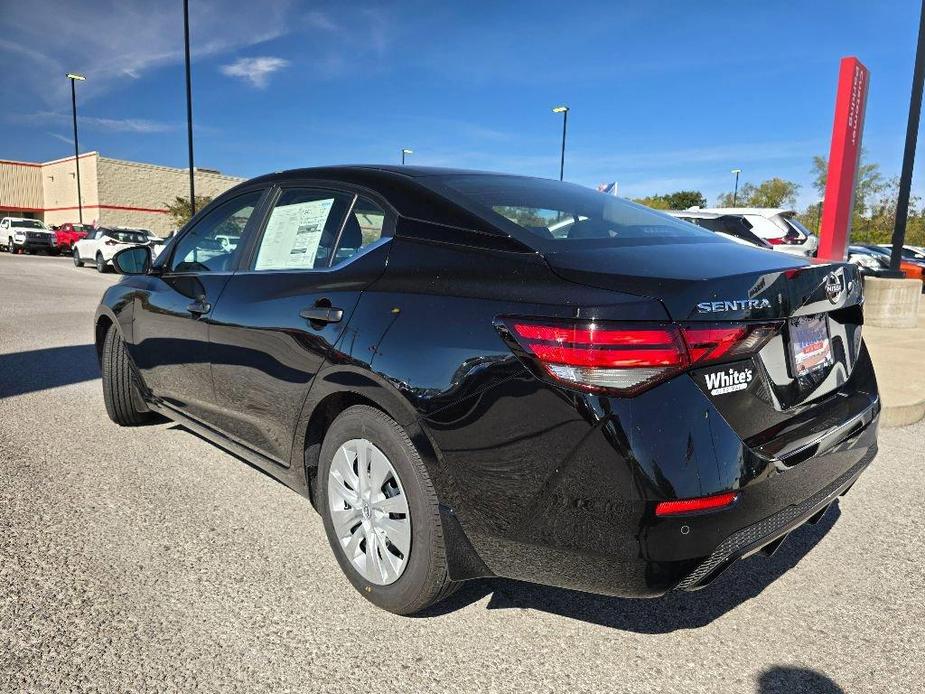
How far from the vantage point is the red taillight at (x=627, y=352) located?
6.04 ft

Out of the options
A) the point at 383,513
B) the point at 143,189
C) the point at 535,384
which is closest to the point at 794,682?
the point at 535,384

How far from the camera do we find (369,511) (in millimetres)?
2473

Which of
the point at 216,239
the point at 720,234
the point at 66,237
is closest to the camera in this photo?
the point at 720,234

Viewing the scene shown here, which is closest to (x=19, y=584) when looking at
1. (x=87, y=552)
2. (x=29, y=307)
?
(x=87, y=552)

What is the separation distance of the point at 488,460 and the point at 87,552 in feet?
6.22

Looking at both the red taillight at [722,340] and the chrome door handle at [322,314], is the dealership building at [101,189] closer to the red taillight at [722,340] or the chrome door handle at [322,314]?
the chrome door handle at [322,314]

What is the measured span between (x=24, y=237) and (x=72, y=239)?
2.01 m

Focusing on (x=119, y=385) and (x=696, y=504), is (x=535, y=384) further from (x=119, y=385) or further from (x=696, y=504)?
(x=119, y=385)

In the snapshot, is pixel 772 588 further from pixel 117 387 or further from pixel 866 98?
pixel 866 98

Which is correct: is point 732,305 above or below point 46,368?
above

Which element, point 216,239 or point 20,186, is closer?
point 216,239

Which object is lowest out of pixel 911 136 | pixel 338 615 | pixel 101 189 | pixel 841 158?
pixel 338 615

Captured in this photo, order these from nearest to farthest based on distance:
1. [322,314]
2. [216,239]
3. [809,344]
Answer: [809,344] → [322,314] → [216,239]

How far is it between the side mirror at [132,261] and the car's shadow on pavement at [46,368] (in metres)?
1.97
